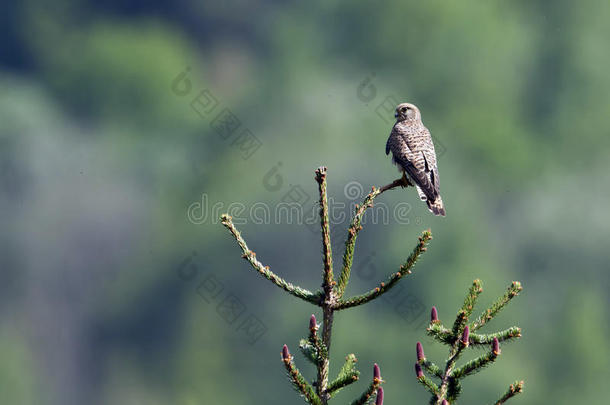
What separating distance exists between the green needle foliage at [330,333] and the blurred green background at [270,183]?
1675 inches

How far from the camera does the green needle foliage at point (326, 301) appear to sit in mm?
4699

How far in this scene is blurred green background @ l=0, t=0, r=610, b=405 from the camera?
249ft

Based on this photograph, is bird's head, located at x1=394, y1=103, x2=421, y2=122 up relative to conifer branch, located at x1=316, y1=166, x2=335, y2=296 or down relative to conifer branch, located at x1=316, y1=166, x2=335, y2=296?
up

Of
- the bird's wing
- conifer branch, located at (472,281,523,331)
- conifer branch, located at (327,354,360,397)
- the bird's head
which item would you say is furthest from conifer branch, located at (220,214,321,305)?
the bird's head

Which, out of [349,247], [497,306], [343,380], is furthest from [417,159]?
[343,380]

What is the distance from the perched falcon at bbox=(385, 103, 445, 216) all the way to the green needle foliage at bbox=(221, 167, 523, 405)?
143 inches

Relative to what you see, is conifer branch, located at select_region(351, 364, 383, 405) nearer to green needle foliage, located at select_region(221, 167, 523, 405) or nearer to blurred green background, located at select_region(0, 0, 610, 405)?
green needle foliage, located at select_region(221, 167, 523, 405)

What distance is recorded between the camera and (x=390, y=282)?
491 cm

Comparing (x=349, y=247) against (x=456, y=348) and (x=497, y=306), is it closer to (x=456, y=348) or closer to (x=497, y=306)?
(x=456, y=348)

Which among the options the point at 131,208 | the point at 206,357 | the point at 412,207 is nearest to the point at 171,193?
the point at 131,208

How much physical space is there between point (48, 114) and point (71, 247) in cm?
3669

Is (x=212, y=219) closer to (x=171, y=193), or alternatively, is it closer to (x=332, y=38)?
(x=171, y=193)

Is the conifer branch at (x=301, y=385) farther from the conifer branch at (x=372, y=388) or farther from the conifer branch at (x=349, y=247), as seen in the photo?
the conifer branch at (x=349, y=247)

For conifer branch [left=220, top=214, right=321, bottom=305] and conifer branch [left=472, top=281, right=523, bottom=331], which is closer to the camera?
conifer branch [left=220, top=214, right=321, bottom=305]
